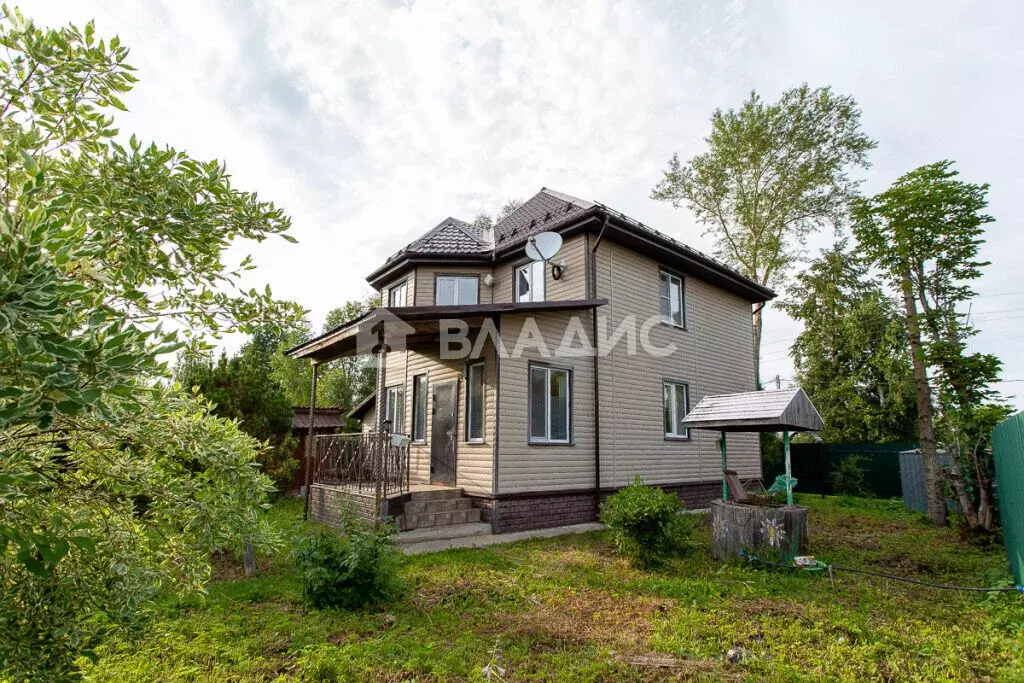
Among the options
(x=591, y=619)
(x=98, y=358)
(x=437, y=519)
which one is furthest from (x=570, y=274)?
(x=98, y=358)

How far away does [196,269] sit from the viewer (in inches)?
110

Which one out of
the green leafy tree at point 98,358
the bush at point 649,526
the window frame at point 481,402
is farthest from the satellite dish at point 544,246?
the green leafy tree at point 98,358

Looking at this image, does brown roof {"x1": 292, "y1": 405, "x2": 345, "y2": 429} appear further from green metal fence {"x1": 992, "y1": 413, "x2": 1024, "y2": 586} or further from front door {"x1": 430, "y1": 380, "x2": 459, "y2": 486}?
green metal fence {"x1": 992, "y1": 413, "x2": 1024, "y2": 586}

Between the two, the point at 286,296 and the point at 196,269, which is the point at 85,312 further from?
the point at 286,296

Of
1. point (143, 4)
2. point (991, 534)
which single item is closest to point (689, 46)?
point (143, 4)

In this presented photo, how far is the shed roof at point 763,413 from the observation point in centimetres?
745

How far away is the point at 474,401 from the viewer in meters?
10.1

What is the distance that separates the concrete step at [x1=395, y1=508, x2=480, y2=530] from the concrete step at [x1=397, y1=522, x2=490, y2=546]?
86 millimetres

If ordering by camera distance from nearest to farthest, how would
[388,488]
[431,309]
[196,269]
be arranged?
[196,269]
[431,309]
[388,488]

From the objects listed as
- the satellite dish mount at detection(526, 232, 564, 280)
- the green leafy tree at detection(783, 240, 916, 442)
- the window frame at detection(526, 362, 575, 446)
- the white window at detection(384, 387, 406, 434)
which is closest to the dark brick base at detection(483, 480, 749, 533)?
the window frame at detection(526, 362, 575, 446)

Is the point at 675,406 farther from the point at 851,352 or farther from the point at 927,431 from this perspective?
the point at 851,352

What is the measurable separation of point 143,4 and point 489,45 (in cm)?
552

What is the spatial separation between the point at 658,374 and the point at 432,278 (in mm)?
5761

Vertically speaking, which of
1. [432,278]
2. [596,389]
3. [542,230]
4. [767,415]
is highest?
[542,230]
